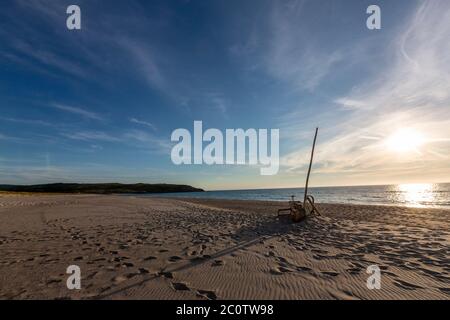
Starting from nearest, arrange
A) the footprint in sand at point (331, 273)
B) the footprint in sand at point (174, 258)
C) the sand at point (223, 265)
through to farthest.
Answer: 1. the sand at point (223, 265)
2. the footprint in sand at point (331, 273)
3. the footprint in sand at point (174, 258)

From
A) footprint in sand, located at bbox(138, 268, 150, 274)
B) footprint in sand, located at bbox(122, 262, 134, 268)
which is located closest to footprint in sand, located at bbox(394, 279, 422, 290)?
footprint in sand, located at bbox(138, 268, 150, 274)

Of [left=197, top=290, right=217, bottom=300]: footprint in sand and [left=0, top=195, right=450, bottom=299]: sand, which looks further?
[left=0, top=195, right=450, bottom=299]: sand

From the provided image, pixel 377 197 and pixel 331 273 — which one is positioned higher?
pixel 331 273

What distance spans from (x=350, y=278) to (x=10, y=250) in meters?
9.23

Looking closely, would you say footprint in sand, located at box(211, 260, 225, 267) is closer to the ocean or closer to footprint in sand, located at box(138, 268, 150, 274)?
footprint in sand, located at box(138, 268, 150, 274)

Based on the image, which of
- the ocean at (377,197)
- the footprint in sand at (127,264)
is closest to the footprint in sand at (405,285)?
the footprint in sand at (127,264)

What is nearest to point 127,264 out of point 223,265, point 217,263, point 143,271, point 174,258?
point 143,271

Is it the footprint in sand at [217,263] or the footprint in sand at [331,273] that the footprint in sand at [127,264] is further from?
the footprint in sand at [331,273]

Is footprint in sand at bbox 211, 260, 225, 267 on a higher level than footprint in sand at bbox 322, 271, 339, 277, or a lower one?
lower

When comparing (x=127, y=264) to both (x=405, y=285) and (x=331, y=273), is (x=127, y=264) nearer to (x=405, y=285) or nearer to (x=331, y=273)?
(x=331, y=273)

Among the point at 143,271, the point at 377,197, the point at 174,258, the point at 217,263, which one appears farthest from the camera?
the point at 377,197

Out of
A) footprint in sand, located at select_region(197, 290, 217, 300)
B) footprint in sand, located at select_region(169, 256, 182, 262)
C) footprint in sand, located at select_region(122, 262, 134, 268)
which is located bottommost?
footprint in sand, located at select_region(169, 256, 182, 262)
